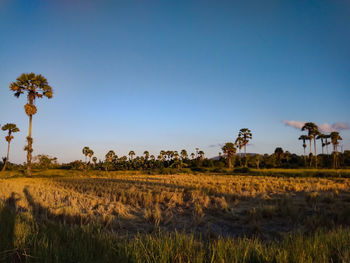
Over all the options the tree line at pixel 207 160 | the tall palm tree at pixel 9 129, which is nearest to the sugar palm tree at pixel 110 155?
the tree line at pixel 207 160

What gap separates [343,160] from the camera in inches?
3027

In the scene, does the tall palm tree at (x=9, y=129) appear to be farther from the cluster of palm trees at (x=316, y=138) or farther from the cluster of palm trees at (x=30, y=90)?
the cluster of palm trees at (x=316, y=138)

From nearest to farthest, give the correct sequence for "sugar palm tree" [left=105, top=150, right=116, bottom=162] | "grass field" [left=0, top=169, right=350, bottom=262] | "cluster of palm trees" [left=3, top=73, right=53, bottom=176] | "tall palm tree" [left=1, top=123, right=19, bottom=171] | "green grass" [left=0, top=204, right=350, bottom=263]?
"green grass" [left=0, top=204, right=350, bottom=263], "grass field" [left=0, top=169, right=350, bottom=262], "cluster of palm trees" [left=3, top=73, right=53, bottom=176], "tall palm tree" [left=1, top=123, right=19, bottom=171], "sugar palm tree" [left=105, top=150, right=116, bottom=162]

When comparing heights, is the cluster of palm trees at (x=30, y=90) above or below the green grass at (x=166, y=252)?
above

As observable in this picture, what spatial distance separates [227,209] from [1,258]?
254 inches

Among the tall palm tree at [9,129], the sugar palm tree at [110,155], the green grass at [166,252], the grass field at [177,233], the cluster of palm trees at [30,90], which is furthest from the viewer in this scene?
the sugar palm tree at [110,155]

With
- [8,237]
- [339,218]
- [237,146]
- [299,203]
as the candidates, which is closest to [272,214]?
[339,218]

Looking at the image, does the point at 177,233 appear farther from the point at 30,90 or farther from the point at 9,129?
the point at 9,129

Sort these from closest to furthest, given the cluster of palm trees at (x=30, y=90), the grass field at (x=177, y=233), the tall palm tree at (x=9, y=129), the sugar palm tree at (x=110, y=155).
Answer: the grass field at (x=177, y=233)
the cluster of palm trees at (x=30, y=90)
the tall palm tree at (x=9, y=129)
the sugar palm tree at (x=110, y=155)

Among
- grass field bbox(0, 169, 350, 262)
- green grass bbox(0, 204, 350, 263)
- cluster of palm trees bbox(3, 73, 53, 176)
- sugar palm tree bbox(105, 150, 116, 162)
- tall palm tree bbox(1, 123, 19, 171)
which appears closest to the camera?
green grass bbox(0, 204, 350, 263)

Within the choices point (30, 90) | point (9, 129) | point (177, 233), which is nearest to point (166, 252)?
point (177, 233)

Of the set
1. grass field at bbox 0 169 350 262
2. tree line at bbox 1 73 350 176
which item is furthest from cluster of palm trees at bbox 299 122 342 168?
grass field at bbox 0 169 350 262

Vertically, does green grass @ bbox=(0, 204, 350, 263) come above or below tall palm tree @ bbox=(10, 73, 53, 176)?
below

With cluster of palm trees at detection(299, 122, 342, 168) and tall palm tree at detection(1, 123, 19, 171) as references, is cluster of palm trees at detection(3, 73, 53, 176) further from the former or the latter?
cluster of palm trees at detection(299, 122, 342, 168)
